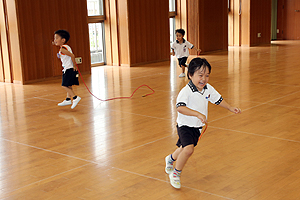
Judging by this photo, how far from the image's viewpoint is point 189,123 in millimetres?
2758

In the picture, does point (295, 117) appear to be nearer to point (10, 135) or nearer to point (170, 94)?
point (170, 94)

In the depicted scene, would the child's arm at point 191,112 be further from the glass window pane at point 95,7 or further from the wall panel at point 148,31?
the glass window pane at point 95,7

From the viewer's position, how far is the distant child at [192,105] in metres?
2.67

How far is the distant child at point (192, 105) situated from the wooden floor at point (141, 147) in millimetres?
269

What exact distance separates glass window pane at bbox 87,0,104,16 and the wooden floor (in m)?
4.14

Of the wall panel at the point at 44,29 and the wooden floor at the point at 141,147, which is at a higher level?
the wall panel at the point at 44,29

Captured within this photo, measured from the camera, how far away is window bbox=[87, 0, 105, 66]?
10.4 m

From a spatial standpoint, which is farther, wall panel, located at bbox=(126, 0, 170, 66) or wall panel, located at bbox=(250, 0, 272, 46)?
wall panel, located at bbox=(250, 0, 272, 46)

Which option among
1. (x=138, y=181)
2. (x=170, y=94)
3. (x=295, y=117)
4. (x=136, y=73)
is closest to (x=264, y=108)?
(x=295, y=117)

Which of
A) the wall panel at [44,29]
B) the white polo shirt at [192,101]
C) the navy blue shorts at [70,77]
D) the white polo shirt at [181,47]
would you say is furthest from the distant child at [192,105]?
the wall panel at [44,29]

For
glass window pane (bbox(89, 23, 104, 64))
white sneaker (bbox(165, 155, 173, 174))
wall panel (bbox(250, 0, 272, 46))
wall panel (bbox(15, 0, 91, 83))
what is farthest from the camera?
wall panel (bbox(250, 0, 272, 46))

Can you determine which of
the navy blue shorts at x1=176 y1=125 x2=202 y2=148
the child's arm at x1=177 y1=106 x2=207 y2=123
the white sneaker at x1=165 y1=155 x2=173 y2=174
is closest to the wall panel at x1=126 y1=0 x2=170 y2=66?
the white sneaker at x1=165 y1=155 x2=173 y2=174

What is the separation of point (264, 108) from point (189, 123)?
2648mm

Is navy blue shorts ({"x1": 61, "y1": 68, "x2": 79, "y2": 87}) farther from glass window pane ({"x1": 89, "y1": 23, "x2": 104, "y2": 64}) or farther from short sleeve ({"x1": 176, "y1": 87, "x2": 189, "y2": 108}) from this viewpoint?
glass window pane ({"x1": 89, "y1": 23, "x2": 104, "y2": 64})
